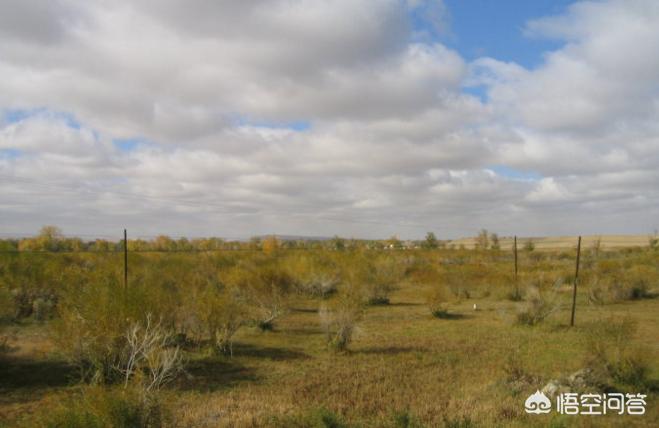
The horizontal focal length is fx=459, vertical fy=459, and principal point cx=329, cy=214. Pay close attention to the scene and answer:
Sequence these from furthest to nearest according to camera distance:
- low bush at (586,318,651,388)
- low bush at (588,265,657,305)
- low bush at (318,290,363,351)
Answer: low bush at (588,265,657,305) → low bush at (318,290,363,351) → low bush at (586,318,651,388)

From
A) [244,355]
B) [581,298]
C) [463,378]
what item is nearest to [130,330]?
[244,355]

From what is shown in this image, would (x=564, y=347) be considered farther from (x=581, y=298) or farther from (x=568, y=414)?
(x=581, y=298)

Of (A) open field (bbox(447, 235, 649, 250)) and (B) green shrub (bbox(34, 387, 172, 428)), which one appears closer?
(B) green shrub (bbox(34, 387, 172, 428))

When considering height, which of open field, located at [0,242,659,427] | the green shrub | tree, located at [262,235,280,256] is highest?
tree, located at [262,235,280,256]

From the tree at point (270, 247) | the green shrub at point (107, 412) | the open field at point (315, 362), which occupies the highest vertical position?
the tree at point (270, 247)

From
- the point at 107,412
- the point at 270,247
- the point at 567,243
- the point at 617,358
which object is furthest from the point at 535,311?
the point at 567,243

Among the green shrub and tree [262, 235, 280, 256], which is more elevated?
tree [262, 235, 280, 256]

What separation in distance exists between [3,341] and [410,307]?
18.9m

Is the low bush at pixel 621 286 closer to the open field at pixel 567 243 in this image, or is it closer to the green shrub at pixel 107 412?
the green shrub at pixel 107 412

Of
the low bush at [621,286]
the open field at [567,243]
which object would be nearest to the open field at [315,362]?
the low bush at [621,286]

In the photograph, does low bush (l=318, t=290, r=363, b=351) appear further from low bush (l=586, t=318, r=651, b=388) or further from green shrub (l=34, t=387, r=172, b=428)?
green shrub (l=34, t=387, r=172, b=428)

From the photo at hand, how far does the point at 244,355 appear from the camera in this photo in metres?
14.4

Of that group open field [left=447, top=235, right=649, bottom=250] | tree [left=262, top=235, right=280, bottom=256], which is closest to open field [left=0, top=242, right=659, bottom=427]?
tree [left=262, top=235, right=280, bottom=256]

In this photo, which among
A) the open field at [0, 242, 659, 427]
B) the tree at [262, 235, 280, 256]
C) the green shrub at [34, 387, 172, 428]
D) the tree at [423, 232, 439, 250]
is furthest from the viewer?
the tree at [423, 232, 439, 250]
